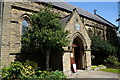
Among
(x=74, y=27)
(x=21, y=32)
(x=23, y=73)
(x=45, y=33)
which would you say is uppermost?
(x=74, y=27)

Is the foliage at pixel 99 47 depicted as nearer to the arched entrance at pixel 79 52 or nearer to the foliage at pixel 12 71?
Answer: the arched entrance at pixel 79 52

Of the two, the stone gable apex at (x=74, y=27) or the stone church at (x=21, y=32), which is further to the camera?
the stone gable apex at (x=74, y=27)

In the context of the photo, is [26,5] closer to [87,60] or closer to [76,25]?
[76,25]

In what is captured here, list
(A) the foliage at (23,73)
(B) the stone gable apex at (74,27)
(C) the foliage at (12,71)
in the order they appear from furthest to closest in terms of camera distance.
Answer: (B) the stone gable apex at (74,27)
(C) the foliage at (12,71)
(A) the foliage at (23,73)

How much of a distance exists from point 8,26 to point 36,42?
391 cm

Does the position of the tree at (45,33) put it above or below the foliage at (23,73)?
above

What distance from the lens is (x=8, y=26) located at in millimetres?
10352

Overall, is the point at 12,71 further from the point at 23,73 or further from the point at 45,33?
the point at 45,33

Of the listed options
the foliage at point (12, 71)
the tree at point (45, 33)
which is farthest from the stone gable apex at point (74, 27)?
the foliage at point (12, 71)

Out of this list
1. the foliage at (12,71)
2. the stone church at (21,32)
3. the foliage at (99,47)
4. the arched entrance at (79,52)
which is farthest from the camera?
the foliage at (99,47)

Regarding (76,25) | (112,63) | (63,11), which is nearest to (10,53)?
(76,25)

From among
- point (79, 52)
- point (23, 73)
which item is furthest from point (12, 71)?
point (79, 52)

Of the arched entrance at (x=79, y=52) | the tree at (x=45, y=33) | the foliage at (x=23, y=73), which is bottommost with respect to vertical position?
the foliage at (x=23, y=73)

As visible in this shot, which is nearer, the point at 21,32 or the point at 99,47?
the point at 21,32
